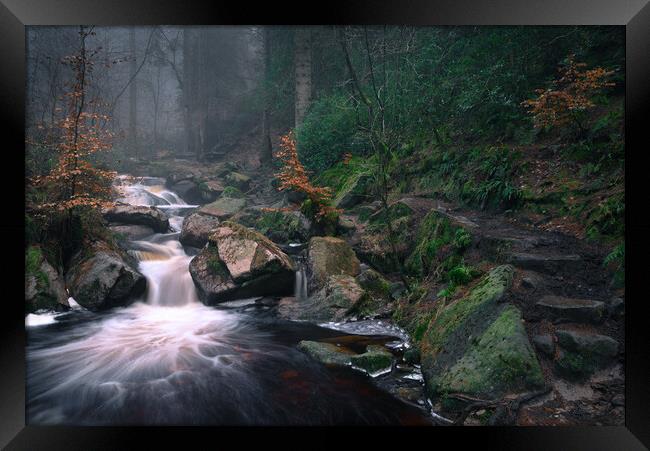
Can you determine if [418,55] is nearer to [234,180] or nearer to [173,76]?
[234,180]

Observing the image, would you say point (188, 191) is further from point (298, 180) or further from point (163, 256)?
point (298, 180)

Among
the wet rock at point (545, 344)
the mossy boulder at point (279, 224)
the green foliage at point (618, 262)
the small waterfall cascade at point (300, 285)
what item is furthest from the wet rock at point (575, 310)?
the mossy boulder at point (279, 224)

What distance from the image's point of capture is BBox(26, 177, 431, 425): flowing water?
3432 mm

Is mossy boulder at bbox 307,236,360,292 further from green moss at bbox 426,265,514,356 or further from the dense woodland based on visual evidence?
green moss at bbox 426,265,514,356

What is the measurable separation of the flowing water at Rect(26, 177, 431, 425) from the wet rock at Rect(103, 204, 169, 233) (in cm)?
72

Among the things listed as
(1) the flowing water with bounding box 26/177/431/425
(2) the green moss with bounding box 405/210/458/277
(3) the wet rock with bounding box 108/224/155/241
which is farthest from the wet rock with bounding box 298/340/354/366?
(3) the wet rock with bounding box 108/224/155/241

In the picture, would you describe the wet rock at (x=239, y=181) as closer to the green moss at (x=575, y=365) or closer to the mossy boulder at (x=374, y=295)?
the mossy boulder at (x=374, y=295)

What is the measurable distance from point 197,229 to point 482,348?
5.61 m

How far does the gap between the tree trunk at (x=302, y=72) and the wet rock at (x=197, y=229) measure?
8.36 ft

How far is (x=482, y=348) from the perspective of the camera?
3.27 metres

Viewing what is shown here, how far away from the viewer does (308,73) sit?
25.9 feet

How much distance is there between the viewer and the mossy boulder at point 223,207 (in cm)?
751

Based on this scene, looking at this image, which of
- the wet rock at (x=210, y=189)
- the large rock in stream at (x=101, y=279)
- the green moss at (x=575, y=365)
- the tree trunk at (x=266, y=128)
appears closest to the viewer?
the green moss at (x=575, y=365)
